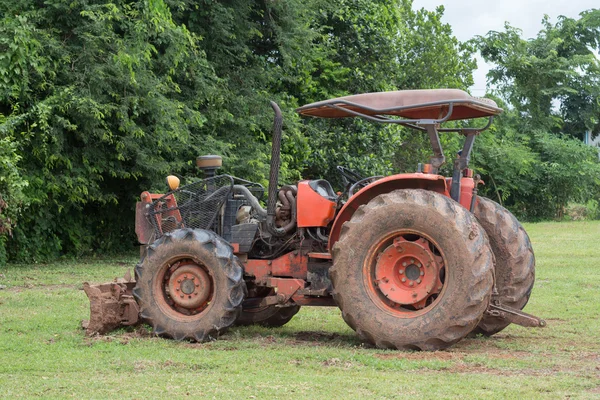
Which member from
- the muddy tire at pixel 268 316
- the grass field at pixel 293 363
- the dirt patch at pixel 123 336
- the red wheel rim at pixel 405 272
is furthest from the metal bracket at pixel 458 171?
the dirt patch at pixel 123 336

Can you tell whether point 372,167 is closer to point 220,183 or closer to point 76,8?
point 76,8

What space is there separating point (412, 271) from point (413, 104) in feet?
5.08

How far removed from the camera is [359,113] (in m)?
8.46

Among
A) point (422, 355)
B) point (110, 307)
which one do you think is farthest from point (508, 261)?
point (110, 307)

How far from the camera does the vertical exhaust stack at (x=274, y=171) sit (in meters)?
8.70

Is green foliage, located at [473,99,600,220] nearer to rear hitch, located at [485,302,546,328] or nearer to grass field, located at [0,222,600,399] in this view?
grass field, located at [0,222,600,399]

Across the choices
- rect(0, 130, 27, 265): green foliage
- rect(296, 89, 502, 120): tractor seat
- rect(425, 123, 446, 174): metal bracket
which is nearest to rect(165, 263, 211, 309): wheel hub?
rect(296, 89, 502, 120): tractor seat

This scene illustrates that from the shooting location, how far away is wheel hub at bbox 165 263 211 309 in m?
8.59

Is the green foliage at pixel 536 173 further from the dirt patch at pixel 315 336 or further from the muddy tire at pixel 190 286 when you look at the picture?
the muddy tire at pixel 190 286

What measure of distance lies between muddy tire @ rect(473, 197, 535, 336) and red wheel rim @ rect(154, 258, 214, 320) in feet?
9.09

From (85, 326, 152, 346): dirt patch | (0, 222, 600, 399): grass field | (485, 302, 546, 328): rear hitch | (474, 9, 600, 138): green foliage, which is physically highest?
(474, 9, 600, 138): green foliage

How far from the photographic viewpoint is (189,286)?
341 inches

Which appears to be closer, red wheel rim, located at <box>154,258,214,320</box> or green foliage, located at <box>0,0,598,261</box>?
red wheel rim, located at <box>154,258,214,320</box>

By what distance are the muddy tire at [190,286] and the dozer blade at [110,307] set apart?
1.02ft
